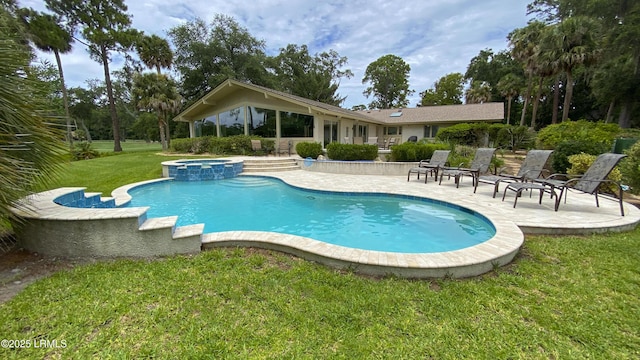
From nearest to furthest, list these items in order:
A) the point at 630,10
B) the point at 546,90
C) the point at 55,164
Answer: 1. the point at 55,164
2. the point at 630,10
3. the point at 546,90

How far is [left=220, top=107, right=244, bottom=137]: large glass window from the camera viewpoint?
61.3 ft

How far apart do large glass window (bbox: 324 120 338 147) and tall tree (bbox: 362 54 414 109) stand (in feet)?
91.5

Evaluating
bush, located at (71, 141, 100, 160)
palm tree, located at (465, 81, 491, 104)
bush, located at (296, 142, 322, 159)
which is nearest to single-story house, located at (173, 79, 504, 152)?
bush, located at (296, 142, 322, 159)

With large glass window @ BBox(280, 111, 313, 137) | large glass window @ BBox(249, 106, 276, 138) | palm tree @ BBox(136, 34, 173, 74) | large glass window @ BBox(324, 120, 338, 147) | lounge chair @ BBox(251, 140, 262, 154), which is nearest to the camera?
lounge chair @ BBox(251, 140, 262, 154)

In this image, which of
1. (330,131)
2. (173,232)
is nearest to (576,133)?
(330,131)

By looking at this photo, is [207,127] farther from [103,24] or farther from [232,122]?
[103,24]

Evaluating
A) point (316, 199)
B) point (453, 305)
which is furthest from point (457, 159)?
point (453, 305)

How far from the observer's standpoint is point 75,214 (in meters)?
3.42

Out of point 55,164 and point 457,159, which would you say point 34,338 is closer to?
point 55,164

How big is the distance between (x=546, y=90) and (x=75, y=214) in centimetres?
3989

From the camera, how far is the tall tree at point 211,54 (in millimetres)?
28031

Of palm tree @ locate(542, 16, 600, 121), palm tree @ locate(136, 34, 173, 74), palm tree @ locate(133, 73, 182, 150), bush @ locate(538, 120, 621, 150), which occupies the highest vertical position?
palm tree @ locate(136, 34, 173, 74)

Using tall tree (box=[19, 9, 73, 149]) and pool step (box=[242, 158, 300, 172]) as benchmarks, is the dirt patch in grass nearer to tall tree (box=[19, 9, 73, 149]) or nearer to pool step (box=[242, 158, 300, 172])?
pool step (box=[242, 158, 300, 172])

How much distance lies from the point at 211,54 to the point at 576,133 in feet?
99.8
